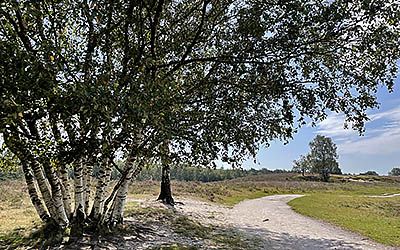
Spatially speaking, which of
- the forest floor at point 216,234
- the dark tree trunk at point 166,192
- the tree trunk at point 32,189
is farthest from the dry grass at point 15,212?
the dark tree trunk at point 166,192

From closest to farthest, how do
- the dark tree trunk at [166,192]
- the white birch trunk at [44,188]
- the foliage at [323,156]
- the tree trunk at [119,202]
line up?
the white birch trunk at [44,188] < the tree trunk at [119,202] < the dark tree trunk at [166,192] < the foliage at [323,156]

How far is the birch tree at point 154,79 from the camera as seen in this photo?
696 cm

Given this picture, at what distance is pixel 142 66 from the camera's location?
944 cm

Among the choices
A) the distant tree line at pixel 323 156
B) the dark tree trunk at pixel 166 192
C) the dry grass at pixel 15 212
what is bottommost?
the dry grass at pixel 15 212

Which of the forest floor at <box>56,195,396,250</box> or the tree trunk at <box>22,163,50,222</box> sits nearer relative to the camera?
the tree trunk at <box>22,163,50,222</box>

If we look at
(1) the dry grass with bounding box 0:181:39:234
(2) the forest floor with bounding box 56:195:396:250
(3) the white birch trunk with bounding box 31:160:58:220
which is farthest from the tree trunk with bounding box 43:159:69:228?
(1) the dry grass with bounding box 0:181:39:234

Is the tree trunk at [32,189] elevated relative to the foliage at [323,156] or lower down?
lower down

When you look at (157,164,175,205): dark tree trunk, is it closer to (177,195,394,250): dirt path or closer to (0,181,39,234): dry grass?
(177,195,394,250): dirt path

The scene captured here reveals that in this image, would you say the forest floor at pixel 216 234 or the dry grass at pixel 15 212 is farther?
the dry grass at pixel 15 212

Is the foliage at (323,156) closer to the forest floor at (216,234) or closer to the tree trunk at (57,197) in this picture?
the forest floor at (216,234)

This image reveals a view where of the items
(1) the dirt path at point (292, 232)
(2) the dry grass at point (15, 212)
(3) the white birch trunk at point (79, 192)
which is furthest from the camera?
(2) the dry grass at point (15, 212)

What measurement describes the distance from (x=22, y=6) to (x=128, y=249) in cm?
761

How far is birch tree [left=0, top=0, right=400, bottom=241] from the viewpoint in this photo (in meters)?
6.96

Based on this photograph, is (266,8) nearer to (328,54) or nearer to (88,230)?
(328,54)
